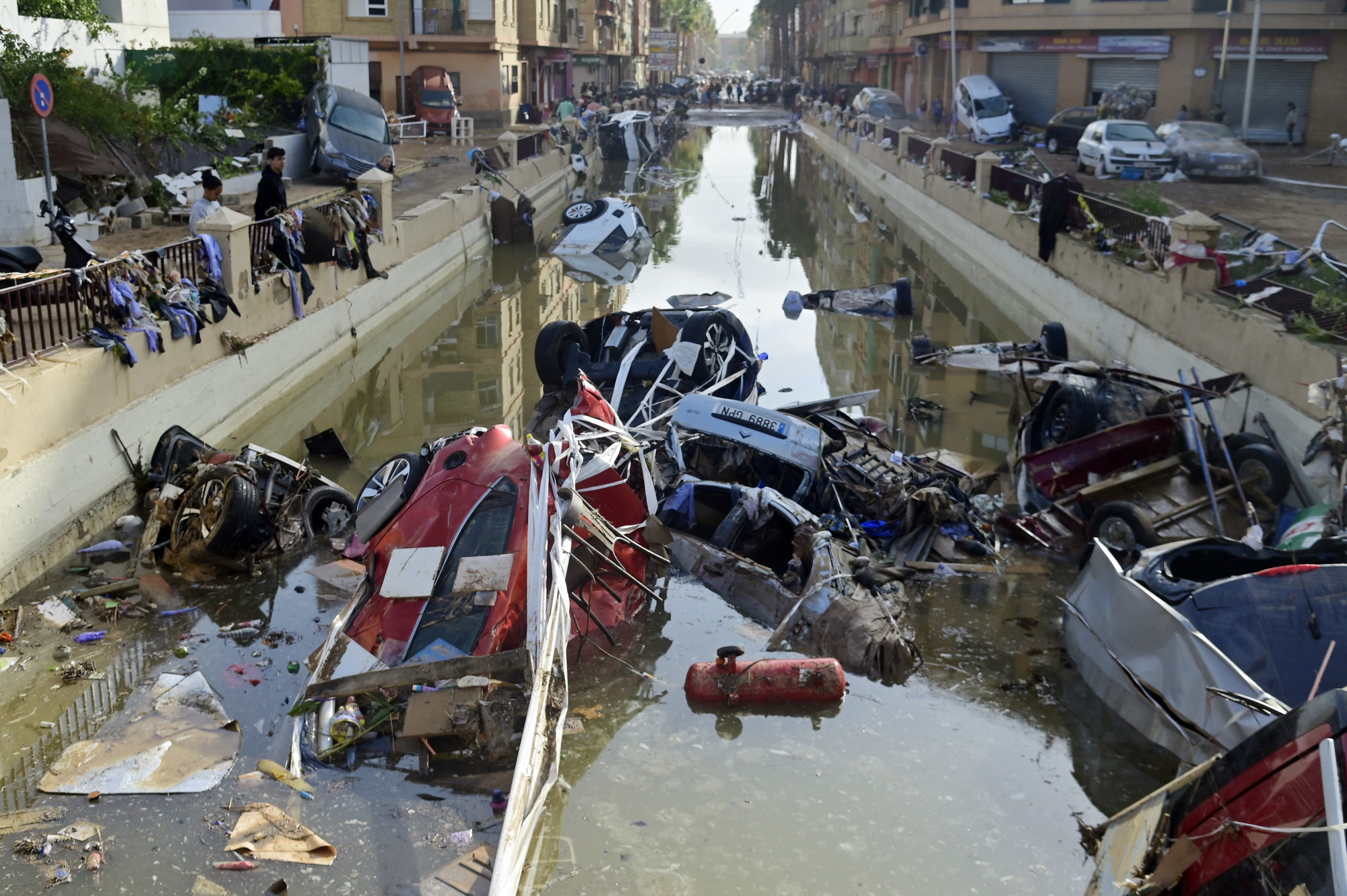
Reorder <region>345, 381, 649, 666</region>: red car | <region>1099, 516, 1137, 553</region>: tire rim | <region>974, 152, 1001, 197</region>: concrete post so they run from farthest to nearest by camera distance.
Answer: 1. <region>974, 152, 1001, 197</region>: concrete post
2. <region>1099, 516, 1137, 553</region>: tire rim
3. <region>345, 381, 649, 666</region>: red car

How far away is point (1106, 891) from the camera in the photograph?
17.4 ft

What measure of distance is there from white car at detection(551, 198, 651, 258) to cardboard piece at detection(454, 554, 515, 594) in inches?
855

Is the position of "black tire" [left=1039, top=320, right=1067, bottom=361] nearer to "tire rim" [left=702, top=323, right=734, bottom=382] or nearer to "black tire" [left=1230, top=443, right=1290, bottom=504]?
"tire rim" [left=702, top=323, right=734, bottom=382]

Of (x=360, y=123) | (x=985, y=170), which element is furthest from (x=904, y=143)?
(x=360, y=123)

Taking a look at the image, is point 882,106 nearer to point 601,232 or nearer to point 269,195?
point 601,232

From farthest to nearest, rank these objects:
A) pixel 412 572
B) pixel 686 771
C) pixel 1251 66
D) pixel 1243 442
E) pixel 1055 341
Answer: pixel 1251 66, pixel 1055 341, pixel 1243 442, pixel 412 572, pixel 686 771

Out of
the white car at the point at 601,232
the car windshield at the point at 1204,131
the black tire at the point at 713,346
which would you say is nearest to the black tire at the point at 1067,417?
the black tire at the point at 713,346

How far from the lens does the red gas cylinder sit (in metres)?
8.03

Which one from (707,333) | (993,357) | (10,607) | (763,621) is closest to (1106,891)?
(763,621)

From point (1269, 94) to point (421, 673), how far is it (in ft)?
133

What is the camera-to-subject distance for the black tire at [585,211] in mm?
29250

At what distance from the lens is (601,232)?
28906 millimetres

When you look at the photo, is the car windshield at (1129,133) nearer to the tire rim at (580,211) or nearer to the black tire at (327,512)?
the tire rim at (580,211)

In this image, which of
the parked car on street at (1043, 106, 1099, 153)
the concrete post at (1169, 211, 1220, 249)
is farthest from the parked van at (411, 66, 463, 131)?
the concrete post at (1169, 211, 1220, 249)
